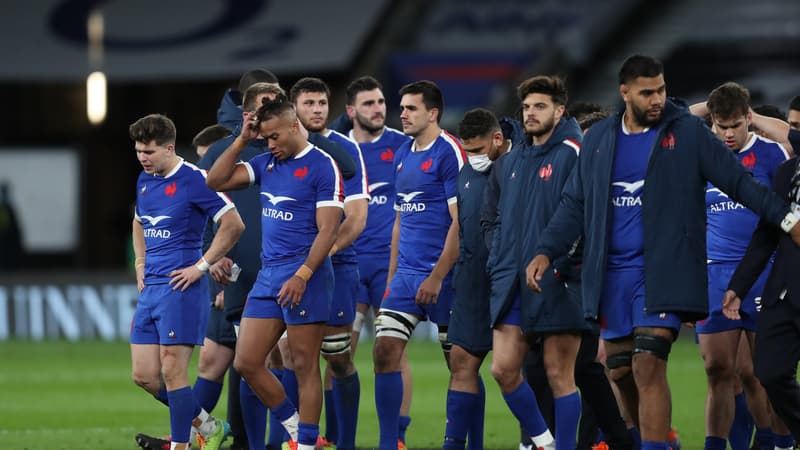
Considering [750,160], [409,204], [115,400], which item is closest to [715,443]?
[750,160]

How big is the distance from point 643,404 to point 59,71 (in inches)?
807

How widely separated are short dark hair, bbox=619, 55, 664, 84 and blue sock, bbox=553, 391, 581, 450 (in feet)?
6.03

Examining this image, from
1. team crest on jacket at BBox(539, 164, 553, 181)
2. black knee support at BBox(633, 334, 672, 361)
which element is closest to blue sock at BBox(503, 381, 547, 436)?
black knee support at BBox(633, 334, 672, 361)

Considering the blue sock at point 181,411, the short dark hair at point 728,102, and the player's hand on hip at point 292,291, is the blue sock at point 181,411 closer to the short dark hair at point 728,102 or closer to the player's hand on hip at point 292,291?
the player's hand on hip at point 292,291

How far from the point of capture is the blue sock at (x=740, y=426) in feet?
33.2

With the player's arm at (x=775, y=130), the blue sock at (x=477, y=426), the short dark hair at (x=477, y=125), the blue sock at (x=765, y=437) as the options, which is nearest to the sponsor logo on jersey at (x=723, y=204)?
the player's arm at (x=775, y=130)

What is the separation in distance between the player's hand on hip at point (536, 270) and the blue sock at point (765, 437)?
252cm

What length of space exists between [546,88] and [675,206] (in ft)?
4.07

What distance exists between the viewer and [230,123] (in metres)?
10.6

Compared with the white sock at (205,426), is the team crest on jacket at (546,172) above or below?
above

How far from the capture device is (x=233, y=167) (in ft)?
29.8

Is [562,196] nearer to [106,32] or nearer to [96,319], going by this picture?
[96,319]

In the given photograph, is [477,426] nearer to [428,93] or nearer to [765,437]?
[765,437]

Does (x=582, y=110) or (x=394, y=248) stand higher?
(x=582, y=110)
